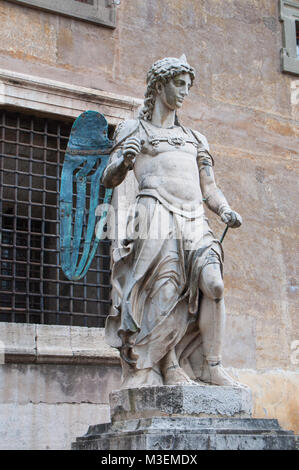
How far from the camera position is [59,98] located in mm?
7766

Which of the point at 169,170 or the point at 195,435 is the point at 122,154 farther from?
the point at 195,435

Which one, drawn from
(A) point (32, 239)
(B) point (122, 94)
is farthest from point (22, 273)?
(B) point (122, 94)

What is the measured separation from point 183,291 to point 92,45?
4.04 metres

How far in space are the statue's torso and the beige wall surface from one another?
2.91 m

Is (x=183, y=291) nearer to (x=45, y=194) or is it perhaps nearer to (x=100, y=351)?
(x=100, y=351)

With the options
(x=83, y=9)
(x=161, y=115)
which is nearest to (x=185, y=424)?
(x=161, y=115)

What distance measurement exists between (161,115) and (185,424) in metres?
2.14

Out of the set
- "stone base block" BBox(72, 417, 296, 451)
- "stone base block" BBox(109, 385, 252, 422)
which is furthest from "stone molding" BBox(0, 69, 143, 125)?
Result: "stone base block" BBox(72, 417, 296, 451)

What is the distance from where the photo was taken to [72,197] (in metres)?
7.47

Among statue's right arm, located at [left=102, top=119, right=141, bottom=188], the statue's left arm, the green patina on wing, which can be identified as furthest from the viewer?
the green patina on wing

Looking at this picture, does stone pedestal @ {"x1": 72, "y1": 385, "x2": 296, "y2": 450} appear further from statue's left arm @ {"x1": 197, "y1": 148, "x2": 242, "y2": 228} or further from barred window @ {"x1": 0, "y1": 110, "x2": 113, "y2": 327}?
barred window @ {"x1": 0, "y1": 110, "x2": 113, "y2": 327}

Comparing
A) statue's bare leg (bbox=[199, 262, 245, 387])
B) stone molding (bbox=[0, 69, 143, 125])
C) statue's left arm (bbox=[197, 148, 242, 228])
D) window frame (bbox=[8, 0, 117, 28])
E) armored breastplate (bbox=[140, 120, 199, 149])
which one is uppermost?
window frame (bbox=[8, 0, 117, 28])

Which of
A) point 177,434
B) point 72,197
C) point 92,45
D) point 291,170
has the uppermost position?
point 92,45

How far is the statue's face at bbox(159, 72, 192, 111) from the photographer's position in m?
5.21
